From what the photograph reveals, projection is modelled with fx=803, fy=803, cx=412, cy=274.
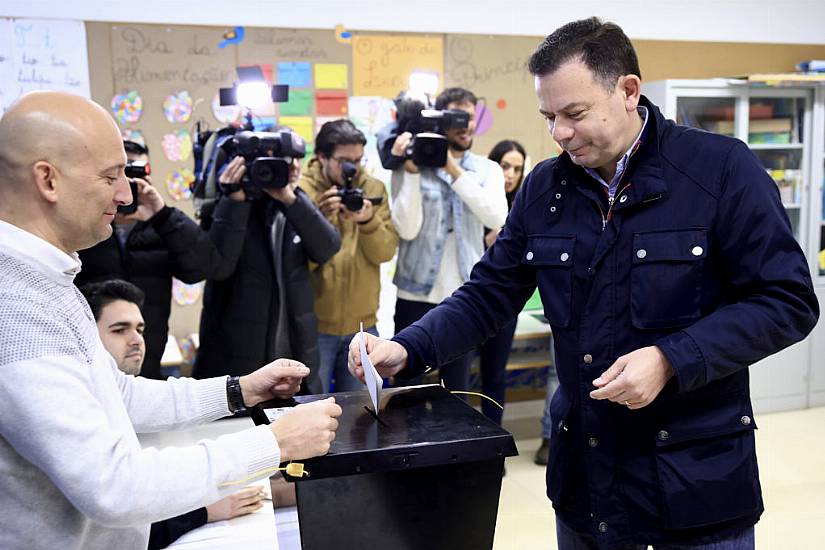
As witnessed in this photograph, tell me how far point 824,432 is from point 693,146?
344cm

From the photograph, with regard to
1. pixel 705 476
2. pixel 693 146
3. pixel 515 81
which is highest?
pixel 515 81

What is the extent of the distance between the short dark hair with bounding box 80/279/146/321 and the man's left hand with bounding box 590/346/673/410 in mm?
1586

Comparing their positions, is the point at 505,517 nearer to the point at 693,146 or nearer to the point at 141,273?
the point at 141,273

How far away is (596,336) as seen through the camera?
1.44 meters

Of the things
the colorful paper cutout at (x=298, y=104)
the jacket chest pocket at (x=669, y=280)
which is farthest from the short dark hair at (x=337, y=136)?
the jacket chest pocket at (x=669, y=280)

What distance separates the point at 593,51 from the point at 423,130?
1.74 m

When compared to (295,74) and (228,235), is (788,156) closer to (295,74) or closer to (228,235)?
(295,74)

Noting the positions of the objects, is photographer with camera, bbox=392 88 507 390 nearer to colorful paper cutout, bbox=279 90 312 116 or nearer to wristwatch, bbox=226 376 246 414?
colorful paper cutout, bbox=279 90 312 116

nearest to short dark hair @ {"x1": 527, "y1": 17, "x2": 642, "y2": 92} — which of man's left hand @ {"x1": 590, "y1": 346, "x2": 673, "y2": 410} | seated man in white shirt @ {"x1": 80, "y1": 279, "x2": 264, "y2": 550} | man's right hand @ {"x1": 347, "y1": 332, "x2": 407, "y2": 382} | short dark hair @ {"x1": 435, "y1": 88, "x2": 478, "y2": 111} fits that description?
man's left hand @ {"x1": 590, "y1": 346, "x2": 673, "y2": 410}

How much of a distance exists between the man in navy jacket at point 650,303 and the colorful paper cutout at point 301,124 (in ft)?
8.31

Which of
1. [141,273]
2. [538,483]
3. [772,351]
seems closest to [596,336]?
[772,351]

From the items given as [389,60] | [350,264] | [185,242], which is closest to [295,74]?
[389,60]

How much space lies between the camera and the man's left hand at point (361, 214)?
3043 mm

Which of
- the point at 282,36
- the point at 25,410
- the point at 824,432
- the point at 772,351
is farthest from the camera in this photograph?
the point at 824,432
